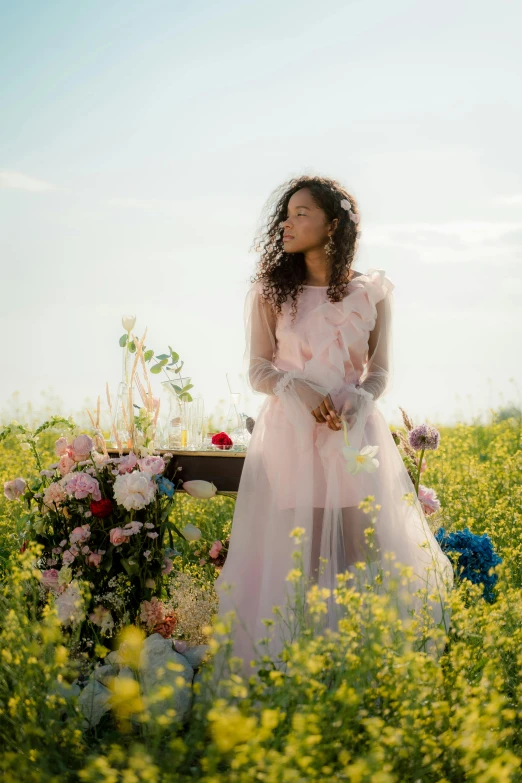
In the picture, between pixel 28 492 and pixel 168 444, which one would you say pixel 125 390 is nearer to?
pixel 168 444

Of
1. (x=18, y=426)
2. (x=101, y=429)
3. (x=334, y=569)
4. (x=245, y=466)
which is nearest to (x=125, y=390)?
(x=101, y=429)

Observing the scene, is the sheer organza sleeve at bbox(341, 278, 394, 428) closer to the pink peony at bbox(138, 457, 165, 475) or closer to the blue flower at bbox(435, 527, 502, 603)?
the pink peony at bbox(138, 457, 165, 475)

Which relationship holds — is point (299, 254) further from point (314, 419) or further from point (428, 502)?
point (428, 502)

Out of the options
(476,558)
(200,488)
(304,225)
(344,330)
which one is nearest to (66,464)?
(200,488)

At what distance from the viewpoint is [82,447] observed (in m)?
3.68

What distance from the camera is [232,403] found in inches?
169

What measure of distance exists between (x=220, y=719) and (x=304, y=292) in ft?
7.45

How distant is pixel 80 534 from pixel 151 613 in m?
0.46

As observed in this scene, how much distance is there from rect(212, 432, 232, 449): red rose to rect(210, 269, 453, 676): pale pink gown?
559 mm

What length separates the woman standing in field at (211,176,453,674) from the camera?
128 inches

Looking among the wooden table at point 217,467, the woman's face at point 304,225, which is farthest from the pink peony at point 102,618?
the woman's face at point 304,225

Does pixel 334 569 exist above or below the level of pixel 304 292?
below

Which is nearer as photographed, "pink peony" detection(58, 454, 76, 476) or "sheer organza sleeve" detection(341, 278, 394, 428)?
"sheer organza sleeve" detection(341, 278, 394, 428)

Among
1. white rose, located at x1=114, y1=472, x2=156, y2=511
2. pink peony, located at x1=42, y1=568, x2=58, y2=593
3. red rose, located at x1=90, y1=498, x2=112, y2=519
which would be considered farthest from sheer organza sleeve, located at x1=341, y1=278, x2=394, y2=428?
pink peony, located at x1=42, y1=568, x2=58, y2=593
